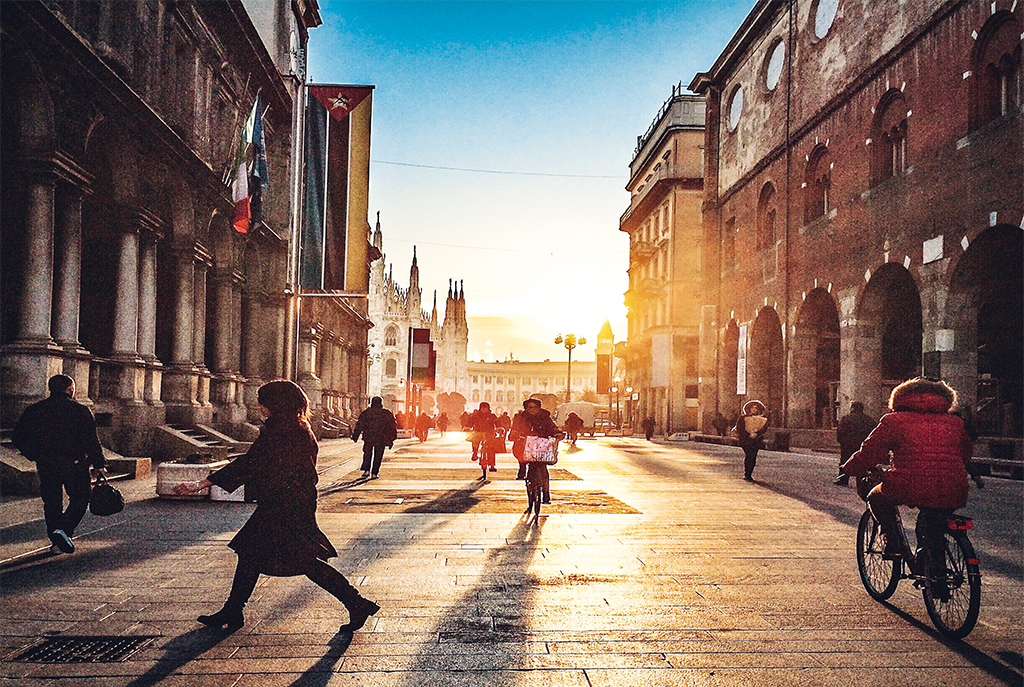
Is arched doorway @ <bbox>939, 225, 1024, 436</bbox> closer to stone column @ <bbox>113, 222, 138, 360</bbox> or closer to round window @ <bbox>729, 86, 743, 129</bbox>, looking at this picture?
stone column @ <bbox>113, 222, 138, 360</bbox>

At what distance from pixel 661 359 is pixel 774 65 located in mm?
20013

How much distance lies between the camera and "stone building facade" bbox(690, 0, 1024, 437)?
20109 mm

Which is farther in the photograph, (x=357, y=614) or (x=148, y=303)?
(x=148, y=303)

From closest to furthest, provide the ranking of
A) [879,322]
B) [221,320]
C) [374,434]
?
[374,434]
[221,320]
[879,322]

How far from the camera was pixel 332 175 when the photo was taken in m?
29.8

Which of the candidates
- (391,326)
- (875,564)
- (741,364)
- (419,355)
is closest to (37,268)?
(875,564)

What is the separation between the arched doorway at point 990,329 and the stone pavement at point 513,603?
944cm

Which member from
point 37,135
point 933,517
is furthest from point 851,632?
point 37,135

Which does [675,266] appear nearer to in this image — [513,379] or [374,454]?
[374,454]

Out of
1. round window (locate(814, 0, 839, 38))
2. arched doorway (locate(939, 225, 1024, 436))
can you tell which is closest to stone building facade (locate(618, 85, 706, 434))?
round window (locate(814, 0, 839, 38))

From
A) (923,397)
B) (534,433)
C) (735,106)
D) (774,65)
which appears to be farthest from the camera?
(735,106)

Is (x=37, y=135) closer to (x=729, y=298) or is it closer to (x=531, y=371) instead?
(x=729, y=298)

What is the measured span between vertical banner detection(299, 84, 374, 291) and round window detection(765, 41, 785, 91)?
651 inches

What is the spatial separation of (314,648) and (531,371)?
569ft
